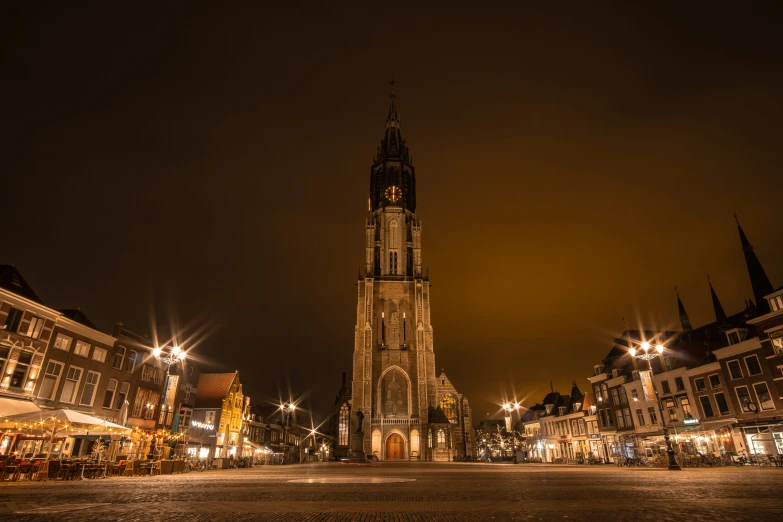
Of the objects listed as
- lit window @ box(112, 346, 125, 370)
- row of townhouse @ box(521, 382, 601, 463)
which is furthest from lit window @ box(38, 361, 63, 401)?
row of townhouse @ box(521, 382, 601, 463)

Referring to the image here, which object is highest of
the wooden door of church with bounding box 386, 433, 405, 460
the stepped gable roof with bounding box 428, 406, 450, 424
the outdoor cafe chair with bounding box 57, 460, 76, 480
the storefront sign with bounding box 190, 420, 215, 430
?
the stepped gable roof with bounding box 428, 406, 450, 424

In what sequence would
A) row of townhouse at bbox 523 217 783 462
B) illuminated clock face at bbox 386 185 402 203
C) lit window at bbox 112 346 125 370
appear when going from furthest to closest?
illuminated clock face at bbox 386 185 402 203 → lit window at bbox 112 346 125 370 → row of townhouse at bbox 523 217 783 462

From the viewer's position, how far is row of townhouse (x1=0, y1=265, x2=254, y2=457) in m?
20.9

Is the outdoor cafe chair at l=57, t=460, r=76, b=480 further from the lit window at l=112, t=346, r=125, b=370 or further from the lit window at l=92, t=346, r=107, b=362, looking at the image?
the lit window at l=112, t=346, r=125, b=370

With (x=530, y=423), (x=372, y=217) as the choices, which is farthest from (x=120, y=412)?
(x=530, y=423)

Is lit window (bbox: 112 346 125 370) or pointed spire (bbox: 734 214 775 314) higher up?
pointed spire (bbox: 734 214 775 314)

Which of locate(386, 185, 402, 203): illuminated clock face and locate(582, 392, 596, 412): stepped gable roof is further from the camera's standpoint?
locate(386, 185, 402, 203): illuminated clock face

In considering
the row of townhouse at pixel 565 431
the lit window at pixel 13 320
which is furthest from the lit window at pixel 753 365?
the lit window at pixel 13 320

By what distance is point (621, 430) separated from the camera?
3853cm

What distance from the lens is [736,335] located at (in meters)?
29.7

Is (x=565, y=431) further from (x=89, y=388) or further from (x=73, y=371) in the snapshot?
(x=73, y=371)

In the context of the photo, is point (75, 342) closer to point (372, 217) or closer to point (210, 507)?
point (210, 507)

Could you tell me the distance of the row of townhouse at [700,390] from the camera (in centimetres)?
2638

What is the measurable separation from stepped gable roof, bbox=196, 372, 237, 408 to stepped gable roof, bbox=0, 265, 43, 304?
21.6m
